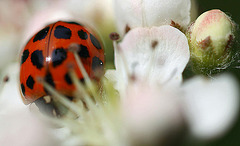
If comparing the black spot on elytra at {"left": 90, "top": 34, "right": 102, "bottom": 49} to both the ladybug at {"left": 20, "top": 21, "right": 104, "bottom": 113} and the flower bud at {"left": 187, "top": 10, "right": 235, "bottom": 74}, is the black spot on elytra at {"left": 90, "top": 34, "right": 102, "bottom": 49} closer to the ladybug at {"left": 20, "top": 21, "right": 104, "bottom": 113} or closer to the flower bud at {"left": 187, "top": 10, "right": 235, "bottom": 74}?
the ladybug at {"left": 20, "top": 21, "right": 104, "bottom": 113}

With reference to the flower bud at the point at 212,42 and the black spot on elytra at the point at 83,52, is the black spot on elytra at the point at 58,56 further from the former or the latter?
→ the flower bud at the point at 212,42

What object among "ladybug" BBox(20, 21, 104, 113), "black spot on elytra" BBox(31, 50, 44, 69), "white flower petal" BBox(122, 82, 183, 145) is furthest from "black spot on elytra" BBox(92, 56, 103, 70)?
"white flower petal" BBox(122, 82, 183, 145)

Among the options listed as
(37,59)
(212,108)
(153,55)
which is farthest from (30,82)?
(212,108)

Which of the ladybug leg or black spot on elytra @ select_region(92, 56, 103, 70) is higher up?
black spot on elytra @ select_region(92, 56, 103, 70)

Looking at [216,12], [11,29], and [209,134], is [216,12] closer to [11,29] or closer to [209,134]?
[209,134]

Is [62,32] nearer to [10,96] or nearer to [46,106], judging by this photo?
[46,106]

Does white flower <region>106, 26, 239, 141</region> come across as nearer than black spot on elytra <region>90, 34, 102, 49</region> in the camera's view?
Yes

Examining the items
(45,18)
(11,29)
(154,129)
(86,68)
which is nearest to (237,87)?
(154,129)
